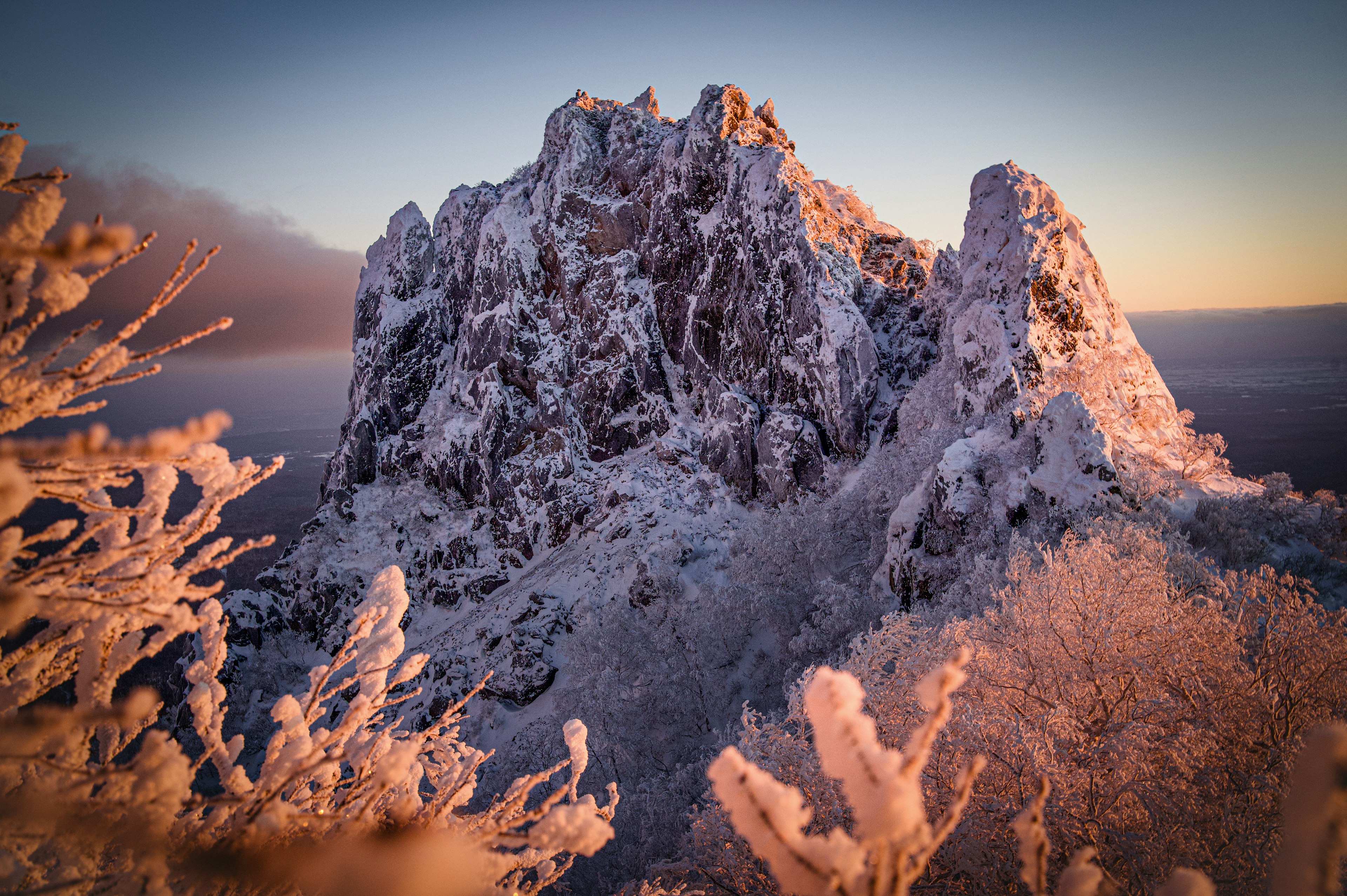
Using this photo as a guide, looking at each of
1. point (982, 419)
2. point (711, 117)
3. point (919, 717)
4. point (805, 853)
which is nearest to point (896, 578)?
point (982, 419)

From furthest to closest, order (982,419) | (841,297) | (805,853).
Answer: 1. (841,297)
2. (982,419)
3. (805,853)

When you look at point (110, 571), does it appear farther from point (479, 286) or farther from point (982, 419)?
point (479, 286)

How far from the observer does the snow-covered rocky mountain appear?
15992mm

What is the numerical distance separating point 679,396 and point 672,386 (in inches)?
28.7

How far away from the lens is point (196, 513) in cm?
196

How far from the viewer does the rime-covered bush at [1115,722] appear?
13.5ft

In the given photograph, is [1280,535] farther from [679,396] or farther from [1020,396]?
[679,396]

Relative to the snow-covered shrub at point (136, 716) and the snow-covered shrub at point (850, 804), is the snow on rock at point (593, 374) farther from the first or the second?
the snow-covered shrub at point (850, 804)

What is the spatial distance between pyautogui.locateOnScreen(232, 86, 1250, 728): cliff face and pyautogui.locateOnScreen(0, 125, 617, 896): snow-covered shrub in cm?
1248

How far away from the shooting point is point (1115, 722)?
504 centimetres

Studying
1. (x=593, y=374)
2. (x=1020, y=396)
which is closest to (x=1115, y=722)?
(x=1020, y=396)

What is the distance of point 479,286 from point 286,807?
37149 mm

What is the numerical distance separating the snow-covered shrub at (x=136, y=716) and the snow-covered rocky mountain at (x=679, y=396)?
1215cm

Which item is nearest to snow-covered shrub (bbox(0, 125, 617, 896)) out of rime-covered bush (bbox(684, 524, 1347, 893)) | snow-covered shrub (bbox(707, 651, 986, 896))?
snow-covered shrub (bbox(707, 651, 986, 896))
